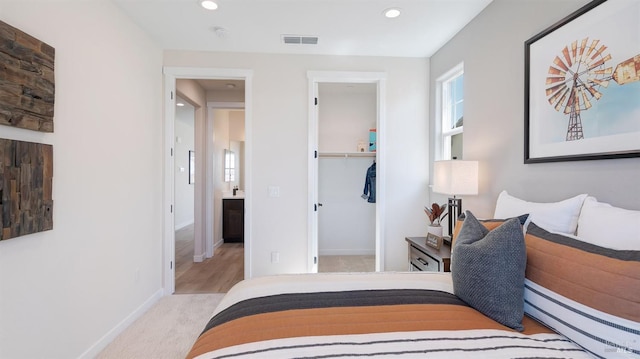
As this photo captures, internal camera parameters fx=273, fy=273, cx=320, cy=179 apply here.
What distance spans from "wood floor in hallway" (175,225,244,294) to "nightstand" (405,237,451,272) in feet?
6.84

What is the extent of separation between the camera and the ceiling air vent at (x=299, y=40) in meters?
2.72

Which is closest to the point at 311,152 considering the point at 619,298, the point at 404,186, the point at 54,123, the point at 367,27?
the point at 404,186

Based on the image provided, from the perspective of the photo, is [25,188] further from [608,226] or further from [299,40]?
[608,226]

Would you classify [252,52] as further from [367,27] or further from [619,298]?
[619,298]

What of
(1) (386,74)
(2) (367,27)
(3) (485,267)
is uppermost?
(2) (367,27)

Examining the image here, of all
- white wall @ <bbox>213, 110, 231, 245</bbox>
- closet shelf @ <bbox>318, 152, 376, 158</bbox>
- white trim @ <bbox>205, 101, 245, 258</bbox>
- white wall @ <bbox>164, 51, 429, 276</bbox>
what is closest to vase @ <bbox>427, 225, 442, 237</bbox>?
white wall @ <bbox>164, 51, 429, 276</bbox>

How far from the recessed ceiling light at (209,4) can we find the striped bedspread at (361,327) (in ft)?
7.11

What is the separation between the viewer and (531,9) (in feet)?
5.86

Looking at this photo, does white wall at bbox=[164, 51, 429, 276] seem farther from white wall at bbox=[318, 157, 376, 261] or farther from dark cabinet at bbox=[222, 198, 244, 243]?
dark cabinet at bbox=[222, 198, 244, 243]

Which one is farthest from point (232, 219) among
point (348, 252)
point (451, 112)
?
point (451, 112)

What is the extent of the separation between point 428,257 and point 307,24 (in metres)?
2.28

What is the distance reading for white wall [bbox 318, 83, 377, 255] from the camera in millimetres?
4449

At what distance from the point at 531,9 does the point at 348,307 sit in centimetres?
217

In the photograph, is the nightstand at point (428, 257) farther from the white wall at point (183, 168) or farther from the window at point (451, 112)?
the white wall at point (183, 168)
